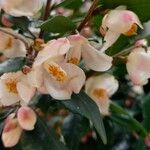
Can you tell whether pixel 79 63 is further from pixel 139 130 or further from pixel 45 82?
pixel 139 130

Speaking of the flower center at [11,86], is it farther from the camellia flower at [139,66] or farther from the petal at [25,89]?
the camellia flower at [139,66]

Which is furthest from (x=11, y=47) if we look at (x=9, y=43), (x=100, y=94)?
(x=100, y=94)

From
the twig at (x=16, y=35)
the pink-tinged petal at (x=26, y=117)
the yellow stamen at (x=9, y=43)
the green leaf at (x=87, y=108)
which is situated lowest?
the pink-tinged petal at (x=26, y=117)

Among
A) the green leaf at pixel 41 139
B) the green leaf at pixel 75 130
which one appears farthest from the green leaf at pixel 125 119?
the green leaf at pixel 41 139

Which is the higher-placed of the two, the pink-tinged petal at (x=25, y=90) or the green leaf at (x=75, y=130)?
the pink-tinged petal at (x=25, y=90)

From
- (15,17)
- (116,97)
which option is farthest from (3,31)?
(116,97)

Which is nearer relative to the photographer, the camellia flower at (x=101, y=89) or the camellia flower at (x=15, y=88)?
the camellia flower at (x=15, y=88)
